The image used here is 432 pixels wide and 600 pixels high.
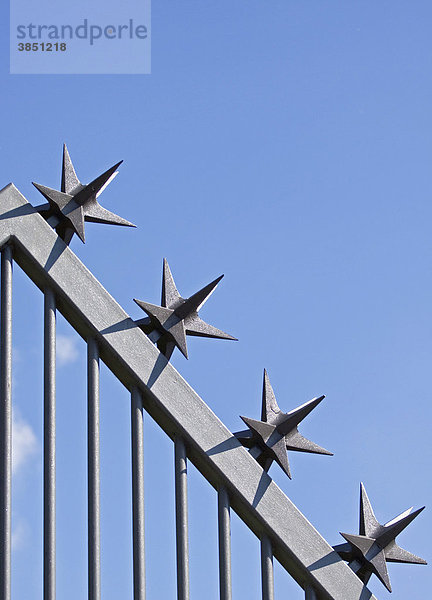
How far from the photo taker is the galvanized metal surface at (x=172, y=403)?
247 inches

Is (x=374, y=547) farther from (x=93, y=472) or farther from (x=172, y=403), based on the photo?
(x=93, y=472)

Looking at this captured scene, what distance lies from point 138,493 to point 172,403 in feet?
1.56

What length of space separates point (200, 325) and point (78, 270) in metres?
0.69

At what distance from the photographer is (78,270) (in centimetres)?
633

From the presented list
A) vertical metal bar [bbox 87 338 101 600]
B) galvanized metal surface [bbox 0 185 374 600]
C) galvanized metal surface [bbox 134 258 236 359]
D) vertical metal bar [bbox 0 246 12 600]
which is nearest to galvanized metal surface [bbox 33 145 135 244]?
galvanized metal surface [bbox 0 185 374 600]

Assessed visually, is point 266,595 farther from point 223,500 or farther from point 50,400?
point 50,400

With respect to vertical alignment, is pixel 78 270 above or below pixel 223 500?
above

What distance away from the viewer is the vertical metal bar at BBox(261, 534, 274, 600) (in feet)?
20.5

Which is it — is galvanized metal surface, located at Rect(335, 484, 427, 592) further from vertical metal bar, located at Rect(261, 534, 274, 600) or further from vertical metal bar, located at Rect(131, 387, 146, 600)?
vertical metal bar, located at Rect(131, 387, 146, 600)

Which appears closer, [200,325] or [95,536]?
[95,536]

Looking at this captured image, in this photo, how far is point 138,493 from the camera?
6.16 meters

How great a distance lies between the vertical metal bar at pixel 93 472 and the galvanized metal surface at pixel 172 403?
0.10m

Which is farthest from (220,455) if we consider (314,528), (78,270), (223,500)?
(78,270)

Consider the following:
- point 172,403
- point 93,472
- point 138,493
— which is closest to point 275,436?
point 172,403
